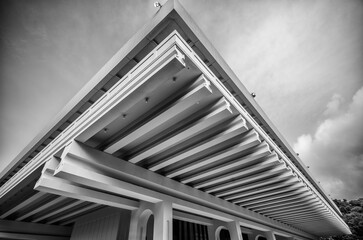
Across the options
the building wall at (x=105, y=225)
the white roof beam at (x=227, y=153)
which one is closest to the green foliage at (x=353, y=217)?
the building wall at (x=105, y=225)

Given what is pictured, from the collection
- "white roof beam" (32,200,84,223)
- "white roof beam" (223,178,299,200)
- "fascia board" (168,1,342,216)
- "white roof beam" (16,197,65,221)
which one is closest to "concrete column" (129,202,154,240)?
"white roof beam" (32,200,84,223)

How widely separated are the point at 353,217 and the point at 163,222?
4374cm

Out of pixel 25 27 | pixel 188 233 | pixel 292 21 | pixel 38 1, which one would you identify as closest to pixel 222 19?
pixel 292 21

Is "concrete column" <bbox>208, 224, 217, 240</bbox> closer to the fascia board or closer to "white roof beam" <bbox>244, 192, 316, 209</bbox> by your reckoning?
"white roof beam" <bbox>244, 192, 316, 209</bbox>

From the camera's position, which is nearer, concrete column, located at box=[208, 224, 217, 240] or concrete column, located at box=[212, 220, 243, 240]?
concrete column, located at box=[212, 220, 243, 240]

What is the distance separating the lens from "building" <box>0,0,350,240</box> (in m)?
2.27

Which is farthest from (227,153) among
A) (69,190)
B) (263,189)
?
(69,190)

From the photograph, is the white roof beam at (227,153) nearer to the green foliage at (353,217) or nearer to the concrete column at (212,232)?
the concrete column at (212,232)

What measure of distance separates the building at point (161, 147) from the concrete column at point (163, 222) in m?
0.02

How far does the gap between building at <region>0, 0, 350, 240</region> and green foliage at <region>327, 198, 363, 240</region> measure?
34.4 metres

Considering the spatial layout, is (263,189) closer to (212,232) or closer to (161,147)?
(212,232)

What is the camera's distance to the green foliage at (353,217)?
89.1 feet

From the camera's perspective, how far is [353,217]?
30250 mm

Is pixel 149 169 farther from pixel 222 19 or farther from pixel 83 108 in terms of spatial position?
pixel 222 19
